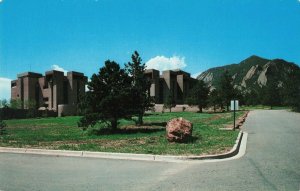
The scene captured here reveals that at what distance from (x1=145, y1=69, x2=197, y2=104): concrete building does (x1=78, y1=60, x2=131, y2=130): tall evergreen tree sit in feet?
279

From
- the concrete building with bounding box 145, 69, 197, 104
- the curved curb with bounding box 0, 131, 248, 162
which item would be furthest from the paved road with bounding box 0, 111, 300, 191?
the concrete building with bounding box 145, 69, 197, 104

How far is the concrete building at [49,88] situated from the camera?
323 ft

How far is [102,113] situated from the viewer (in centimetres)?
2195

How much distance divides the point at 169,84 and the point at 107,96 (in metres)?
91.6

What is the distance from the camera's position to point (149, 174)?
869cm

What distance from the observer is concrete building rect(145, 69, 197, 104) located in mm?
109750

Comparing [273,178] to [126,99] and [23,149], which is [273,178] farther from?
[126,99]

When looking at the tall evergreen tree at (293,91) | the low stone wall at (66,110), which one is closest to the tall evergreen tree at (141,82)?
the tall evergreen tree at (293,91)

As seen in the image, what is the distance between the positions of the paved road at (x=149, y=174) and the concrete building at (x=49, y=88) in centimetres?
8850

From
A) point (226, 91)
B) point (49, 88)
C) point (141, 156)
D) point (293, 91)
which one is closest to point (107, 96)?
point (141, 156)

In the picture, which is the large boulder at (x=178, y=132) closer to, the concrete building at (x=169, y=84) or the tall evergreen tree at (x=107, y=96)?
the tall evergreen tree at (x=107, y=96)

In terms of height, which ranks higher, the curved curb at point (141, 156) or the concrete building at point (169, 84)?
the concrete building at point (169, 84)

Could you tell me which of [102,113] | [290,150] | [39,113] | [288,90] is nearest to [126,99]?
[102,113]

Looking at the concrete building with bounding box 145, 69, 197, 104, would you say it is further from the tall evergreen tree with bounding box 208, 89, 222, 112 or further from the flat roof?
the flat roof
